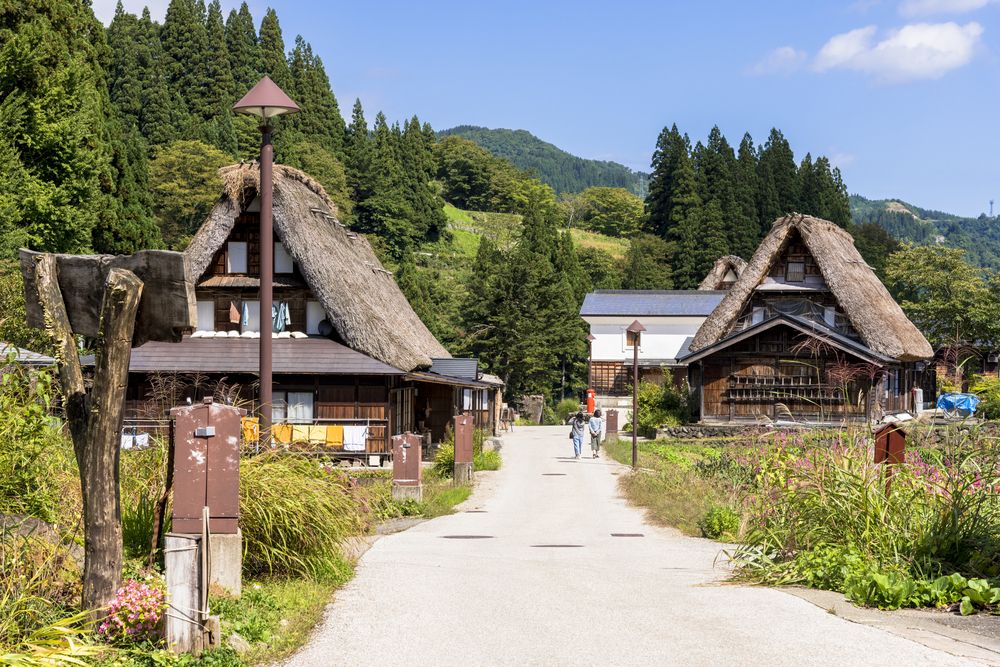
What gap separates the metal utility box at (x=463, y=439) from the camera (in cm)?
2434

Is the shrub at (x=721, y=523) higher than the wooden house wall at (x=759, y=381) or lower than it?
lower

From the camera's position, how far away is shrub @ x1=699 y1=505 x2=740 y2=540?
49.0 ft

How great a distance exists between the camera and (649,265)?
90188 mm

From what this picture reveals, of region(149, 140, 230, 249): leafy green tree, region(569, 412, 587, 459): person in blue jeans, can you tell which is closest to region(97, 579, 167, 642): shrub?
region(569, 412, 587, 459): person in blue jeans

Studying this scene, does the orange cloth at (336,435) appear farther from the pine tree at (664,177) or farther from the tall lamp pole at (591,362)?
the pine tree at (664,177)

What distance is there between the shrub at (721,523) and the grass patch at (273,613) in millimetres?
6966

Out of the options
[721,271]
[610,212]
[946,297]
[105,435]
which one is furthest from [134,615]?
[610,212]

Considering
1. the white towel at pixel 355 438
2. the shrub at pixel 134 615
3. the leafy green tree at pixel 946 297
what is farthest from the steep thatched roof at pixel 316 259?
the leafy green tree at pixel 946 297

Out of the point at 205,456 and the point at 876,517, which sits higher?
the point at 205,456

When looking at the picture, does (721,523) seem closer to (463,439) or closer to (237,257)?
(463,439)

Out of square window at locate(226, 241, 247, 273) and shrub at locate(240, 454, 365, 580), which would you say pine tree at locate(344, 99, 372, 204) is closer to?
square window at locate(226, 241, 247, 273)

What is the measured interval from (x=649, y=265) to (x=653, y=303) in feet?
70.5

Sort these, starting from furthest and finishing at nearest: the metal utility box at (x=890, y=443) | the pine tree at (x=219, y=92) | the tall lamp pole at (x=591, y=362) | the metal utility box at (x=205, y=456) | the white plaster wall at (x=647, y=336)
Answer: the pine tree at (x=219, y=92) → the white plaster wall at (x=647, y=336) → the tall lamp pole at (x=591, y=362) → the metal utility box at (x=890, y=443) → the metal utility box at (x=205, y=456)

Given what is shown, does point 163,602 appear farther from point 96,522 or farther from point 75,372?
point 75,372
